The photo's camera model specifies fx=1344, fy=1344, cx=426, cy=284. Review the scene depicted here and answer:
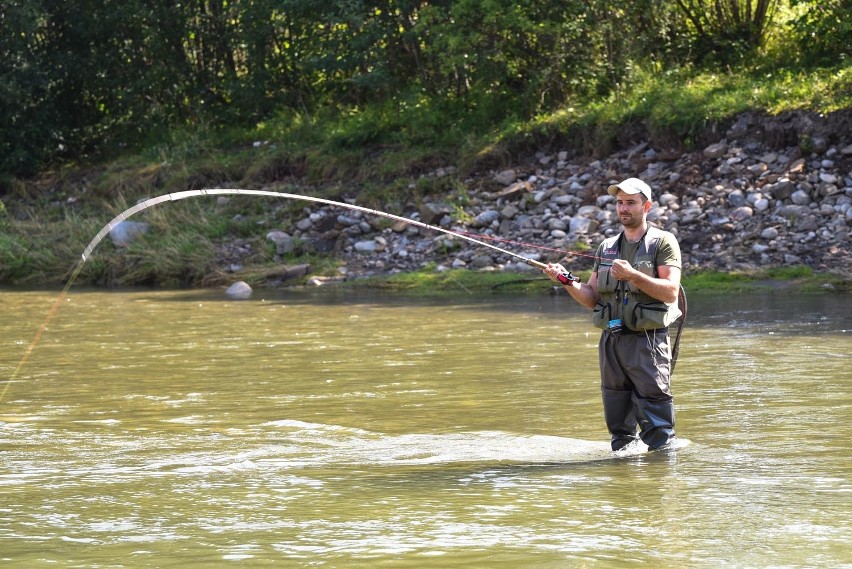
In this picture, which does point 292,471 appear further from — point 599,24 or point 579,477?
point 599,24

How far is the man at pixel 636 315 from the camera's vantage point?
6266 mm

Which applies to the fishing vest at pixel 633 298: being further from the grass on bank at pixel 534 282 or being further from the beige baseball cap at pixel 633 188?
the grass on bank at pixel 534 282

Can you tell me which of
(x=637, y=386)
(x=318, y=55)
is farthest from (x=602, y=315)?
(x=318, y=55)

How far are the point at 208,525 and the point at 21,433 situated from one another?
2711 mm

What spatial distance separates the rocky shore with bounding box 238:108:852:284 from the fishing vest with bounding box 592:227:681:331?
8.17m

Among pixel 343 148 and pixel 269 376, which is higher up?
pixel 343 148

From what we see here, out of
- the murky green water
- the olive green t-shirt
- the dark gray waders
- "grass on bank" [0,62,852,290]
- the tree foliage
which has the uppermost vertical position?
the tree foliage

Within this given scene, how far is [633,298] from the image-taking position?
20.7 ft

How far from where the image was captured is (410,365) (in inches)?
397

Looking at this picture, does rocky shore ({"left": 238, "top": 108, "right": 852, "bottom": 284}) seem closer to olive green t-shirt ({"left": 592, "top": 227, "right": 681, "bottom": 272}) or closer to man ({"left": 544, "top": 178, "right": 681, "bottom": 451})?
man ({"left": 544, "top": 178, "right": 681, "bottom": 451})

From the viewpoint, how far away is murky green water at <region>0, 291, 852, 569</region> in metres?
4.90

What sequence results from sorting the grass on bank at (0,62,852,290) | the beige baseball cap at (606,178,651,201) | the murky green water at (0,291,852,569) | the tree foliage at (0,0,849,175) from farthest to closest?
1. the tree foliage at (0,0,849,175)
2. the grass on bank at (0,62,852,290)
3. the beige baseball cap at (606,178,651,201)
4. the murky green water at (0,291,852,569)

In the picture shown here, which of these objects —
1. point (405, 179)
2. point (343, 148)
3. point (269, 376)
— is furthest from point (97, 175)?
point (269, 376)

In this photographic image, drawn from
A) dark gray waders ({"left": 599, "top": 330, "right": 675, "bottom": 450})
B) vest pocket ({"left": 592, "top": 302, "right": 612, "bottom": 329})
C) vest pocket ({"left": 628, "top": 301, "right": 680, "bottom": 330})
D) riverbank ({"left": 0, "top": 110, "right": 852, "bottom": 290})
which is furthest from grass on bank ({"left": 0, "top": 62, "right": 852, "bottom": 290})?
vest pocket ({"left": 628, "top": 301, "right": 680, "bottom": 330})
